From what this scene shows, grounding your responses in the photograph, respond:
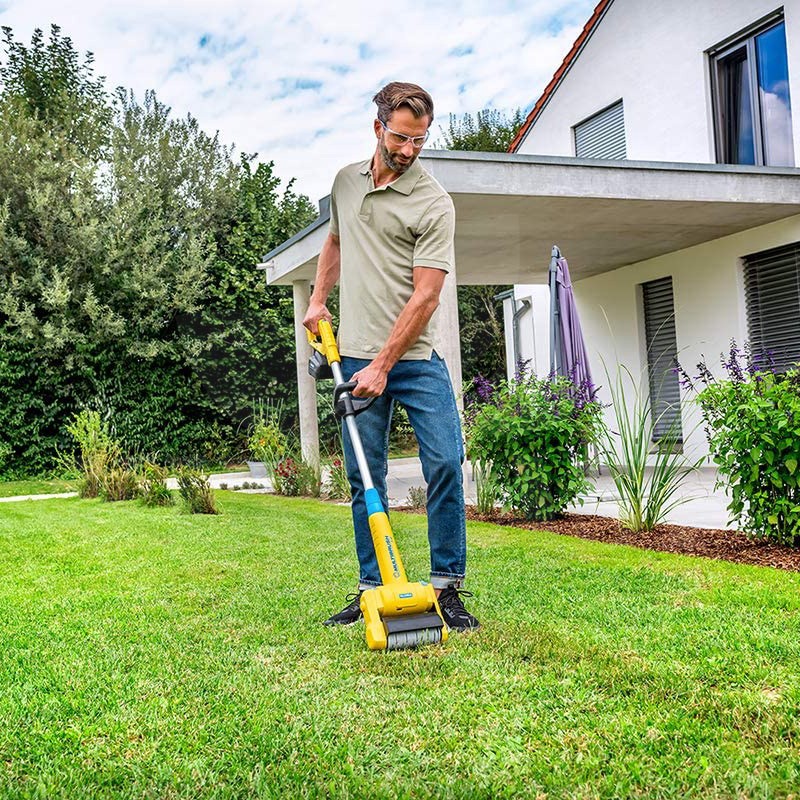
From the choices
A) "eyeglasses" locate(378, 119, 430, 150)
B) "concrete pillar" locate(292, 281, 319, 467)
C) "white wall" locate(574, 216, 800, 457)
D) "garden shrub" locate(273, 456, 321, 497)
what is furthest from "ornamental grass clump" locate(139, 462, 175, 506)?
"eyeglasses" locate(378, 119, 430, 150)

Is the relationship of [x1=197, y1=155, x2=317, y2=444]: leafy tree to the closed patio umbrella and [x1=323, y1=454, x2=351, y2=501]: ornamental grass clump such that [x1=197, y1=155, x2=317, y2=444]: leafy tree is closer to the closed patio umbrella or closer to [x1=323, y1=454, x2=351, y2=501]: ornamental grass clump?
[x1=323, y1=454, x2=351, y2=501]: ornamental grass clump

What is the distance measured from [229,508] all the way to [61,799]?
20.4ft

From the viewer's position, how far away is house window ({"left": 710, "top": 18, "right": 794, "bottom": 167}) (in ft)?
31.2

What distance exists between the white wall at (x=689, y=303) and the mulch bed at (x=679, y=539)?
3.15 m

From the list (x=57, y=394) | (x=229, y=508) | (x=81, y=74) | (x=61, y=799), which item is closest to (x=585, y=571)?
(x=61, y=799)

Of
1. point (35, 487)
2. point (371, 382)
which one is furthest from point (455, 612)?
point (35, 487)

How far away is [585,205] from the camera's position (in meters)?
8.07

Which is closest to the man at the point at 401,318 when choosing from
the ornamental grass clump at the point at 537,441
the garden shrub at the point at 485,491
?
the ornamental grass clump at the point at 537,441

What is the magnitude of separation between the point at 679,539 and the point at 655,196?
4.03 metres

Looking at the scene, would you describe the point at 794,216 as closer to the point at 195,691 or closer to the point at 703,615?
the point at 703,615

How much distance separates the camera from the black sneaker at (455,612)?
2998 millimetres

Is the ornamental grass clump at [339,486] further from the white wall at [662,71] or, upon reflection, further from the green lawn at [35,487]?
the white wall at [662,71]

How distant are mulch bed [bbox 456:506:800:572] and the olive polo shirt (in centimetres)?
226

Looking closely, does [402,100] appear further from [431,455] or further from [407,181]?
[431,455]
